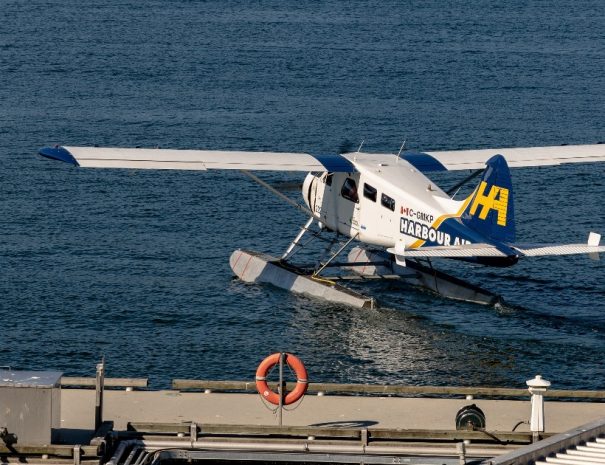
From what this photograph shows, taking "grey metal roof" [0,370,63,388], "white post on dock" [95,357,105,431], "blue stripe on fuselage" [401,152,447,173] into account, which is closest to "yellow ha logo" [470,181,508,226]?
"blue stripe on fuselage" [401,152,447,173]

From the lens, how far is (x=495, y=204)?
114 feet

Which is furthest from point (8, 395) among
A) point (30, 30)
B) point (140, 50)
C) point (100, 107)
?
point (30, 30)

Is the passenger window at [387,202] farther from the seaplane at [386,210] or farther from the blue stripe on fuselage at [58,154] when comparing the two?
the blue stripe on fuselage at [58,154]

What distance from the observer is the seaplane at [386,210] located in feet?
114

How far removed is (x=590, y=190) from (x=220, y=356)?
80.2 ft

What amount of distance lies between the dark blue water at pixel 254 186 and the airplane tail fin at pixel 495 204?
324 cm

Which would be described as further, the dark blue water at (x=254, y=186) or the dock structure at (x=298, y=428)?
the dark blue water at (x=254, y=186)

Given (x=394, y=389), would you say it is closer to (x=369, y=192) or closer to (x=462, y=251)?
(x=462, y=251)

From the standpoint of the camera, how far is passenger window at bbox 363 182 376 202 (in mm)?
38969

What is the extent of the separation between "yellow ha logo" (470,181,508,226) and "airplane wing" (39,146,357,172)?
5.50 meters

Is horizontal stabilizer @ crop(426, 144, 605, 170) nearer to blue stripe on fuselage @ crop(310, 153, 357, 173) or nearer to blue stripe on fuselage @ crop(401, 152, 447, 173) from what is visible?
blue stripe on fuselage @ crop(401, 152, 447, 173)

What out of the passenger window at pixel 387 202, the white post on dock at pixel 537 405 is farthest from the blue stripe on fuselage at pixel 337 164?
the white post on dock at pixel 537 405

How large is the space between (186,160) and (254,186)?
17.0 metres

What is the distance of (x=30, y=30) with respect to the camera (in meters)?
98.6
